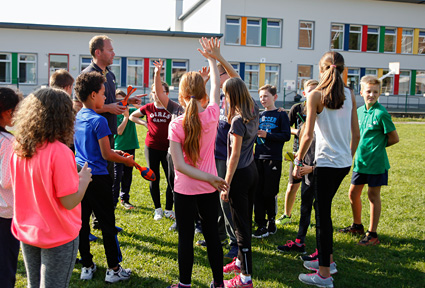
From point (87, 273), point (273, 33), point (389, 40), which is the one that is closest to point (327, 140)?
point (87, 273)

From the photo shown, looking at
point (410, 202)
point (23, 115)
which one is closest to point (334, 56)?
point (23, 115)

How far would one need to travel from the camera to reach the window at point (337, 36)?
32.9 meters

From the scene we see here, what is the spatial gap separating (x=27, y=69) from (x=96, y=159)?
1112 inches

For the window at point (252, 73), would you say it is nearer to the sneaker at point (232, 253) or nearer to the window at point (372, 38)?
the window at point (372, 38)

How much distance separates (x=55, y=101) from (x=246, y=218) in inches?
80.7

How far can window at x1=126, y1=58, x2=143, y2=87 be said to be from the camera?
30000 mm

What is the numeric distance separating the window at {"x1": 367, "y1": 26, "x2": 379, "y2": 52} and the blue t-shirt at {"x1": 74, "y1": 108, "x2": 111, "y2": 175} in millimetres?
34636

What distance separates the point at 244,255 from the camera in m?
3.67

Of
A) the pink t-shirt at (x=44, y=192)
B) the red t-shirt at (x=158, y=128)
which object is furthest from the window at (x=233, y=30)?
the pink t-shirt at (x=44, y=192)

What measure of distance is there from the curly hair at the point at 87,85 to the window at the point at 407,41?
120 feet

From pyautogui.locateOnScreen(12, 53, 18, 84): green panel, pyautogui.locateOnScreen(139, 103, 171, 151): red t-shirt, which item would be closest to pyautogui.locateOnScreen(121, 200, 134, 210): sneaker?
pyautogui.locateOnScreen(139, 103, 171, 151): red t-shirt

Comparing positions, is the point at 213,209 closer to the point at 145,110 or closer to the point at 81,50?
the point at 145,110

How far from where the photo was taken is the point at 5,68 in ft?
93.4

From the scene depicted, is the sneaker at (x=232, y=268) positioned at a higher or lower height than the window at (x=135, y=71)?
lower
